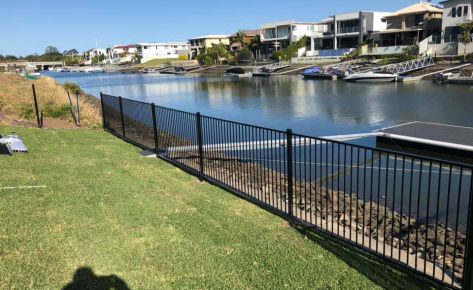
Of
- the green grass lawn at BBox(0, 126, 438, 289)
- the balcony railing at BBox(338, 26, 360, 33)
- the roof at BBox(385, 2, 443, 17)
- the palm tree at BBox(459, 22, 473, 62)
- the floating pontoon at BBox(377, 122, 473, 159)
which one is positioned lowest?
the floating pontoon at BBox(377, 122, 473, 159)

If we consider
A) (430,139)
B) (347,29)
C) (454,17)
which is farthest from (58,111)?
(347,29)

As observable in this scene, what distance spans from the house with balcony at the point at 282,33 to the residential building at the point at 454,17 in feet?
124

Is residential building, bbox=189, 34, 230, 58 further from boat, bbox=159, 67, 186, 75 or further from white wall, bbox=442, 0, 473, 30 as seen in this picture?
white wall, bbox=442, 0, 473, 30

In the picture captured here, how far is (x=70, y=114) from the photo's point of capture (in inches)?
806

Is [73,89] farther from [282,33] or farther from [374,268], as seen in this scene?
[282,33]

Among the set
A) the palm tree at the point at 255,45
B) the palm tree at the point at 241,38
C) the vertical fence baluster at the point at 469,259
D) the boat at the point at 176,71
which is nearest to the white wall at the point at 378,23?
the palm tree at the point at 255,45

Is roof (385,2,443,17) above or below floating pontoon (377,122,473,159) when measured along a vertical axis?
above

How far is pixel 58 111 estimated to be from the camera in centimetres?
2034

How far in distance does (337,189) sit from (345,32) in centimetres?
8155

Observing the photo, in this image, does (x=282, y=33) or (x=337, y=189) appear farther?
(x=282, y=33)

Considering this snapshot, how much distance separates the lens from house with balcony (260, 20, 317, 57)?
98.5 metres

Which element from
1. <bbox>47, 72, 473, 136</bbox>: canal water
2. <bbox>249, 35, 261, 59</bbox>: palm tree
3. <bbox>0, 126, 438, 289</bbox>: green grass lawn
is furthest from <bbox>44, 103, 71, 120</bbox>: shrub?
<bbox>249, 35, 261, 59</bbox>: palm tree

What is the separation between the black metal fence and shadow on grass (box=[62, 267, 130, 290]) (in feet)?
10.2

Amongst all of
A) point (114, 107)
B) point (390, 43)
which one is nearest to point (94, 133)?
point (114, 107)
